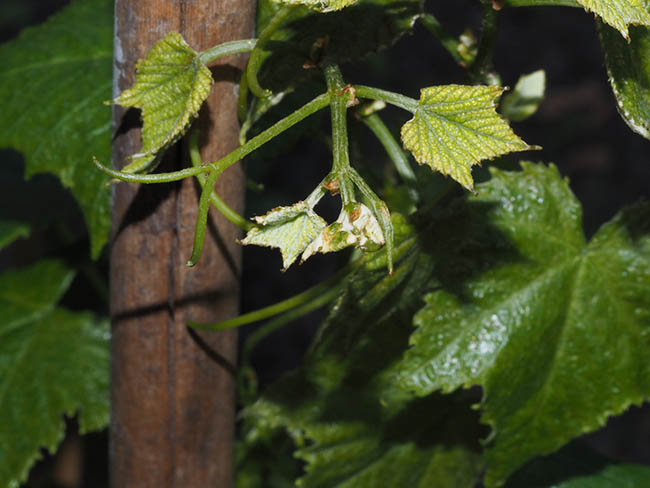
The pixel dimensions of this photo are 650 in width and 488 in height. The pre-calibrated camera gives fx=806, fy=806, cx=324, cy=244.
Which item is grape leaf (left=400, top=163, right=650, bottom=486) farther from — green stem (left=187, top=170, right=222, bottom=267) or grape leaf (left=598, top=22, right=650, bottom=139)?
green stem (left=187, top=170, right=222, bottom=267)

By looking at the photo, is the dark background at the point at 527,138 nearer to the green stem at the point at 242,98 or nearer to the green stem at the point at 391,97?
the green stem at the point at 242,98

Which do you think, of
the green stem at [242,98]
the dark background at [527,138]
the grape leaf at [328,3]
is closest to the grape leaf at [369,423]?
the green stem at [242,98]

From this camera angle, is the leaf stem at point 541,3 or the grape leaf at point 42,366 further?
the grape leaf at point 42,366

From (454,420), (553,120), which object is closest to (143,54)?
(454,420)

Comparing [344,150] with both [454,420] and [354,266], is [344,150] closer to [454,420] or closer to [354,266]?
[354,266]

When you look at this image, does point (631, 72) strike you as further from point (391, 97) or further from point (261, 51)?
Result: point (261, 51)

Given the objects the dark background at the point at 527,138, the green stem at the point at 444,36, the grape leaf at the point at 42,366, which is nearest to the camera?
the green stem at the point at 444,36

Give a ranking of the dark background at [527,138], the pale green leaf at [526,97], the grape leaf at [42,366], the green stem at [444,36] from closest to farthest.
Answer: the green stem at [444,36], the pale green leaf at [526,97], the grape leaf at [42,366], the dark background at [527,138]

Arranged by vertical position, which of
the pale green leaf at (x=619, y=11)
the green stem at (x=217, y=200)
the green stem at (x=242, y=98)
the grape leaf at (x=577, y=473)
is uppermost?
the green stem at (x=242, y=98)

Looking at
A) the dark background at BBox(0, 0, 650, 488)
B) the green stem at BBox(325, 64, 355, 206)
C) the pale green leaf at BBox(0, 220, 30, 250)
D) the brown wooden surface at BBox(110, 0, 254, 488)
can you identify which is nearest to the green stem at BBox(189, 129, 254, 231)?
the brown wooden surface at BBox(110, 0, 254, 488)
